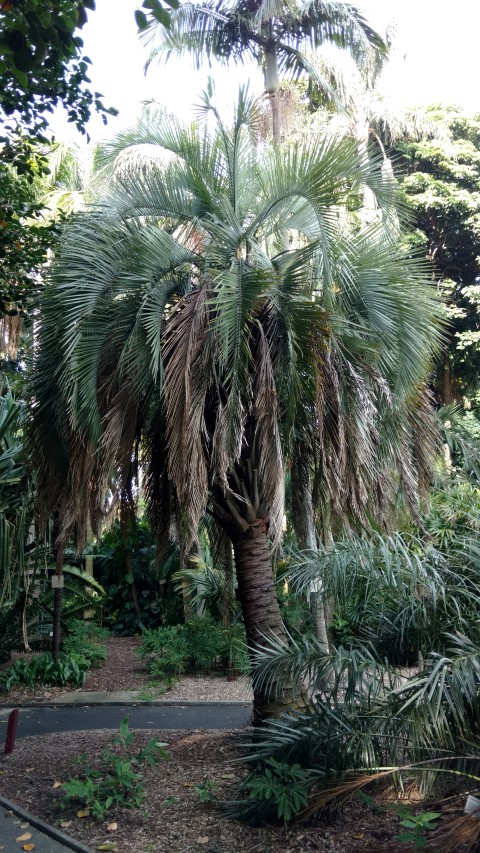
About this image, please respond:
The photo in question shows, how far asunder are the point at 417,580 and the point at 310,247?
3.09 meters

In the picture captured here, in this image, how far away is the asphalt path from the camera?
35.4 ft

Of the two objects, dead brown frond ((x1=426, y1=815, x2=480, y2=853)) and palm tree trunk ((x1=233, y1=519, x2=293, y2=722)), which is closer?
dead brown frond ((x1=426, y1=815, x2=480, y2=853))

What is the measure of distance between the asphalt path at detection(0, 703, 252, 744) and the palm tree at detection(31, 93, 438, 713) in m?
3.70

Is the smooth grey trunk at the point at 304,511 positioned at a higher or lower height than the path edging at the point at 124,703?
higher

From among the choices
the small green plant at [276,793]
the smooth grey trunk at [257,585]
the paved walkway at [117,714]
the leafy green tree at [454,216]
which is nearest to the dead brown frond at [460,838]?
the small green plant at [276,793]

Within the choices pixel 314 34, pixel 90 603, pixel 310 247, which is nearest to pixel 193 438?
pixel 310 247

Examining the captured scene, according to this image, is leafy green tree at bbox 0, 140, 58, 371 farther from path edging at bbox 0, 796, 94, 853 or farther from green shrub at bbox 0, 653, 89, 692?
green shrub at bbox 0, 653, 89, 692

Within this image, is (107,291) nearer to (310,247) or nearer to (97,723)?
(310,247)

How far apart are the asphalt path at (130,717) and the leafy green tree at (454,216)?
13.7m

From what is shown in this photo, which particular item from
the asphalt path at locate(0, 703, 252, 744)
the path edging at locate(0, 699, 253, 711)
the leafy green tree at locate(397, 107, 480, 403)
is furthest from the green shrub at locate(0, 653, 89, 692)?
the leafy green tree at locate(397, 107, 480, 403)

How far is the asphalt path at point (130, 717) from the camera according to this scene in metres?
10.8

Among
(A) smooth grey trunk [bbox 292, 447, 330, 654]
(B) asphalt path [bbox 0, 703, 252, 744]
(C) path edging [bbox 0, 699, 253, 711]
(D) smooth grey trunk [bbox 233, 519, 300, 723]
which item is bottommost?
(B) asphalt path [bbox 0, 703, 252, 744]

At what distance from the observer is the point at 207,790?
271 inches

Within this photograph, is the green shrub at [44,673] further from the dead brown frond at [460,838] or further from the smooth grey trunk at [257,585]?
the dead brown frond at [460,838]
